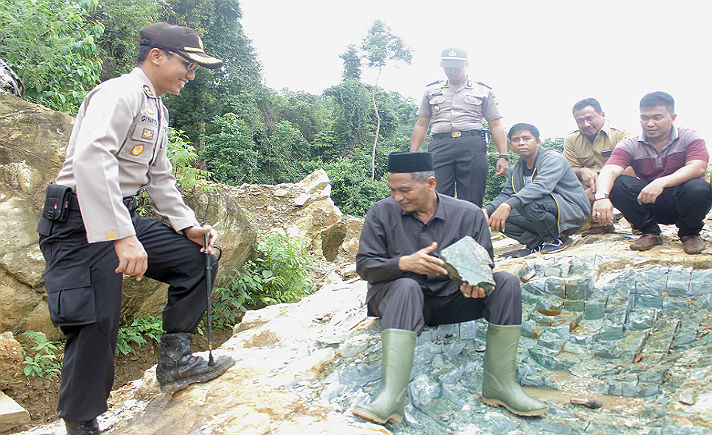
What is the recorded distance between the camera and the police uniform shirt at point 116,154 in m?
1.99

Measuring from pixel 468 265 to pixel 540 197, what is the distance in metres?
2.51

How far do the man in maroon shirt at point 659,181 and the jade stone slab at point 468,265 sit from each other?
210cm

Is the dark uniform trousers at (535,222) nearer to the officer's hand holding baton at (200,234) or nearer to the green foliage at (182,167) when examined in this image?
the officer's hand holding baton at (200,234)

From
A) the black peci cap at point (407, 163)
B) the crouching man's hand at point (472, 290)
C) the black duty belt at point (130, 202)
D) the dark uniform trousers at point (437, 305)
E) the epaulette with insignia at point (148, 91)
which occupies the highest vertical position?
the epaulette with insignia at point (148, 91)

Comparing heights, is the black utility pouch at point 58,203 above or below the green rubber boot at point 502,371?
above

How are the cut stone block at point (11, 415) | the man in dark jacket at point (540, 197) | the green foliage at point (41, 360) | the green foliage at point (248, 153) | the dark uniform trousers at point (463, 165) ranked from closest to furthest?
the cut stone block at point (11, 415) < the green foliage at point (41, 360) < the man in dark jacket at point (540, 197) < the dark uniform trousers at point (463, 165) < the green foliage at point (248, 153)

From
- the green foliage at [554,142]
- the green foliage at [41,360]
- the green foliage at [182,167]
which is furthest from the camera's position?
the green foliage at [554,142]

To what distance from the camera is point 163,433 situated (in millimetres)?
2182

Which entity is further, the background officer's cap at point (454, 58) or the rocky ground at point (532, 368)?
the background officer's cap at point (454, 58)

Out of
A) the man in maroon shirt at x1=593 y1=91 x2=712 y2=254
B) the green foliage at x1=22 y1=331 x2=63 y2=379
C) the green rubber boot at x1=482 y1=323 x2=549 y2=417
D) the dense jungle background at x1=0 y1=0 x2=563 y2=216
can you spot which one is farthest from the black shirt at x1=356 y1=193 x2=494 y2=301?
the dense jungle background at x1=0 y1=0 x2=563 y2=216

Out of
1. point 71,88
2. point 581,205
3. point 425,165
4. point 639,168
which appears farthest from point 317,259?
point 425,165

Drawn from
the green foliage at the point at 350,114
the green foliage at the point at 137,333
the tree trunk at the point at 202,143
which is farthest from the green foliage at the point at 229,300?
the green foliage at the point at 350,114

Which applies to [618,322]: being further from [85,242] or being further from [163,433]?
[85,242]

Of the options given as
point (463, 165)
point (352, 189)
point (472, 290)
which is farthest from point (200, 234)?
point (352, 189)
